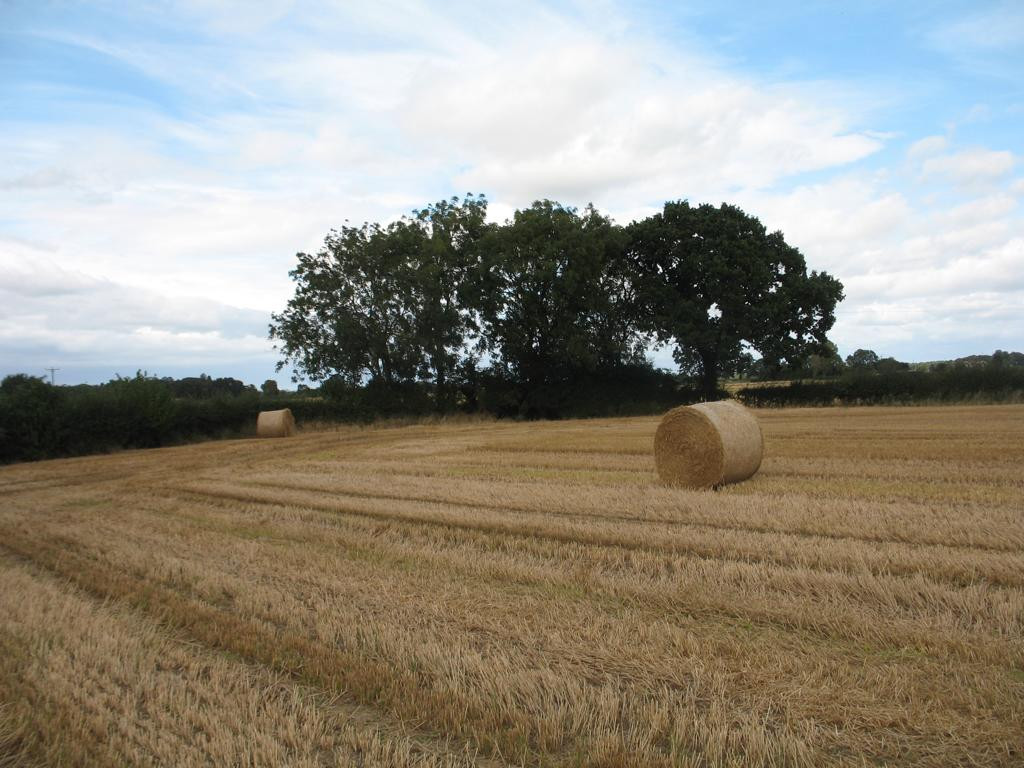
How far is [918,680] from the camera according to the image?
3.54m

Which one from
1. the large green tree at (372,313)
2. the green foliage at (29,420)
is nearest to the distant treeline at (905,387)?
the large green tree at (372,313)

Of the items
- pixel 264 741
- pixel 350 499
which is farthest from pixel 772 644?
pixel 350 499

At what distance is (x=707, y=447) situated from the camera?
9.70m

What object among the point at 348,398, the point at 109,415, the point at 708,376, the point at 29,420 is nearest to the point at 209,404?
the point at 109,415

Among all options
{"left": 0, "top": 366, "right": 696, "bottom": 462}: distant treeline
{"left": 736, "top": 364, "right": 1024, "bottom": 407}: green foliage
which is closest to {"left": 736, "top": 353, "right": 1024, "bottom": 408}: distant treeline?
{"left": 736, "top": 364, "right": 1024, "bottom": 407}: green foliage

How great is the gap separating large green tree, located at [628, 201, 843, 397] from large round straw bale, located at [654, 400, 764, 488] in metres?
21.2

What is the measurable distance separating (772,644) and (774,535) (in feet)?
8.30

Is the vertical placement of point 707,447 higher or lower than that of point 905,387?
lower

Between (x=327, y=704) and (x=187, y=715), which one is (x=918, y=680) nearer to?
(x=327, y=704)

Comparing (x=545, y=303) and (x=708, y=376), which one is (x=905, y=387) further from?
(x=545, y=303)

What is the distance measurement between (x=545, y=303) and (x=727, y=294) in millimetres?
7916

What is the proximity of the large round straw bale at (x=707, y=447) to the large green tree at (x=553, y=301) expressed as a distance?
815 inches

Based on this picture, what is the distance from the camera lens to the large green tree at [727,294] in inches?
1211

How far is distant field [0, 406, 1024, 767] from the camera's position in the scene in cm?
322
